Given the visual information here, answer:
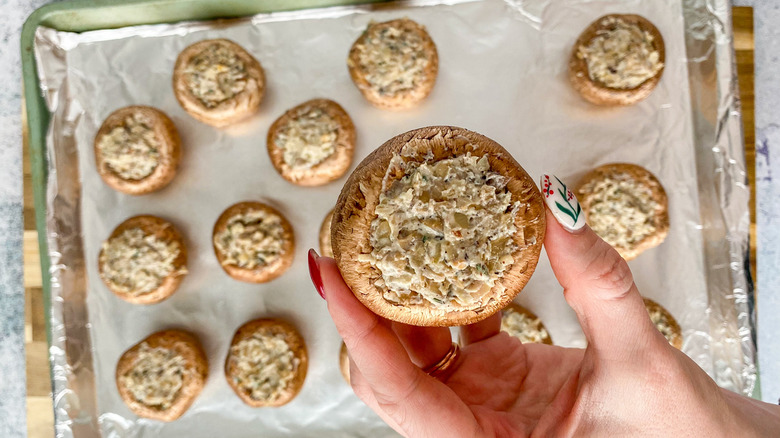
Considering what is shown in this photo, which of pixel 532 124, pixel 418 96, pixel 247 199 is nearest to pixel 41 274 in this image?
pixel 247 199

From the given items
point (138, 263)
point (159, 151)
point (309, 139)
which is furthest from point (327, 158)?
point (138, 263)

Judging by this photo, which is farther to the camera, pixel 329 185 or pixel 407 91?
pixel 329 185

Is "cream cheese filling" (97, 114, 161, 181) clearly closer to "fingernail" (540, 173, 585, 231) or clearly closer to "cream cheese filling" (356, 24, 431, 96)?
"cream cheese filling" (356, 24, 431, 96)

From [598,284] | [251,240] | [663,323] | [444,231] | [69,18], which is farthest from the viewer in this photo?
[69,18]

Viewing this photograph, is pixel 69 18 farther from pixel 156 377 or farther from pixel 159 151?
pixel 156 377

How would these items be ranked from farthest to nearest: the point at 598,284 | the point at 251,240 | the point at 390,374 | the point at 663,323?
the point at 251,240 → the point at 663,323 → the point at 390,374 → the point at 598,284

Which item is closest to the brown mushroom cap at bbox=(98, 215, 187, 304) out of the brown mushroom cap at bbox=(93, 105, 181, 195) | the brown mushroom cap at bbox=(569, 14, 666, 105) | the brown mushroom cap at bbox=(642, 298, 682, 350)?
the brown mushroom cap at bbox=(93, 105, 181, 195)
